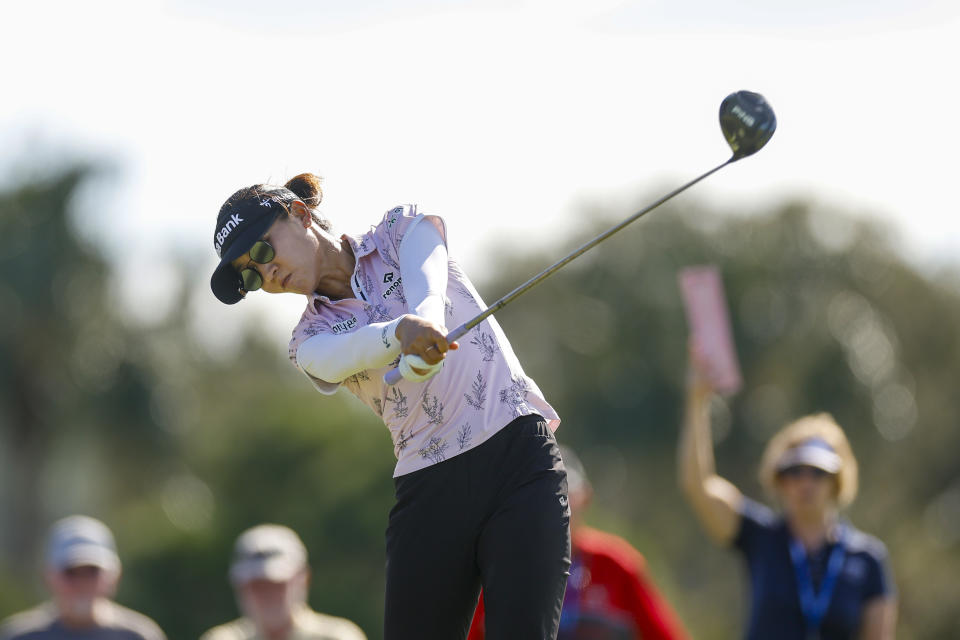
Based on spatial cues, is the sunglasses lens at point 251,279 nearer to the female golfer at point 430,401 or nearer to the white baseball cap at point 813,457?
the female golfer at point 430,401

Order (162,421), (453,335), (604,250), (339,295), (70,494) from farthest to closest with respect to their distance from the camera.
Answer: (604,250) < (70,494) < (162,421) < (339,295) < (453,335)

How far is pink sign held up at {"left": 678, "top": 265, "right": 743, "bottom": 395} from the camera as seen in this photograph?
267 inches

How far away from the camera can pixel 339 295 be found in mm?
4250

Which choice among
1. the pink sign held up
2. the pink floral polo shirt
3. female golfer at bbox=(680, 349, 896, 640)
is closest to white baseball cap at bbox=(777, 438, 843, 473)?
female golfer at bbox=(680, 349, 896, 640)

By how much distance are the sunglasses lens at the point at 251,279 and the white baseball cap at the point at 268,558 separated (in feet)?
9.72

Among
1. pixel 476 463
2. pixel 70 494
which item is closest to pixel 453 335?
pixel 476 463

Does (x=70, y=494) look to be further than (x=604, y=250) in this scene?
No

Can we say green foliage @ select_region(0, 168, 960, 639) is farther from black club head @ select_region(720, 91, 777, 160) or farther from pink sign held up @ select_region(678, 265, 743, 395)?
black club head @ select_region(720, 91, 777, 160)

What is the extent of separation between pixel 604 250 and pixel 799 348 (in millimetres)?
6430

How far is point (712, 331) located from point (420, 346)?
11.0 feet

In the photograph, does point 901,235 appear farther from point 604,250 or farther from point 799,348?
point 604,250

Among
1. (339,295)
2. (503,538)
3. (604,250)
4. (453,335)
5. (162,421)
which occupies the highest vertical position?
(604,250)

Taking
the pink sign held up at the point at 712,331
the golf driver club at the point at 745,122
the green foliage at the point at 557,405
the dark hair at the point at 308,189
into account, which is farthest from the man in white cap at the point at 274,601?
the green foliage at the point at 557,405

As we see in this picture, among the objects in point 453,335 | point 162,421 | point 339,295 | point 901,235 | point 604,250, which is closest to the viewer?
point 453,335
